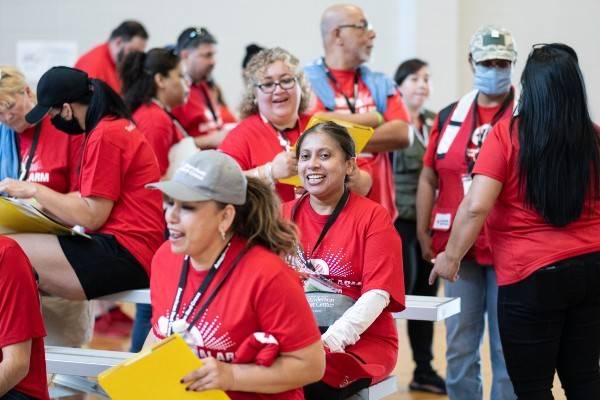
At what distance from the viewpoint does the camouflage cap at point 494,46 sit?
381cm

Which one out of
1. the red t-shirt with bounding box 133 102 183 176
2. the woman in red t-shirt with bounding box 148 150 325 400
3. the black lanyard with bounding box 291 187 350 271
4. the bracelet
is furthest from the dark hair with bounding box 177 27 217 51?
the woman in red t-shirt with bounding box 148 150 325 400

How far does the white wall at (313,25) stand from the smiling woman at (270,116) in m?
4.09

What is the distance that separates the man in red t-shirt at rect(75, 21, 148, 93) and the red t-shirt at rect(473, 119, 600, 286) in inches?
143

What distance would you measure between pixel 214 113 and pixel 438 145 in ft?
7.02

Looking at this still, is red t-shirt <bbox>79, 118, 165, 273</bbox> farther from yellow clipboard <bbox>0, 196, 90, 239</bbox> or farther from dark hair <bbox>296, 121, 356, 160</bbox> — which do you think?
dark hair <bbox>296, 121, 356, 160</bbox>

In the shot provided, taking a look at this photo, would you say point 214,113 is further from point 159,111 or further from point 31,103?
point 31,103

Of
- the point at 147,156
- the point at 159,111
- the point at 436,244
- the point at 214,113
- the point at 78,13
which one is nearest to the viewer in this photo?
the point at 147,156

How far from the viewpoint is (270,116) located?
3838 millimetres

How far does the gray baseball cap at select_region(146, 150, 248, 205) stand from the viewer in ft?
7.63

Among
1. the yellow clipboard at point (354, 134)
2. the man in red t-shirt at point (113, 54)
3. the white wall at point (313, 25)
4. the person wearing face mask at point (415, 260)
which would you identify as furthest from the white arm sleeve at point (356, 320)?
the white wall at point (313, 25)

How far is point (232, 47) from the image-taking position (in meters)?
8.12

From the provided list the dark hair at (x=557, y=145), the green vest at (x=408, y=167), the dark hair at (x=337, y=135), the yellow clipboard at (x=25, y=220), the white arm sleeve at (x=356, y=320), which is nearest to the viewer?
the white arm sleeve at (x=356, y=320)

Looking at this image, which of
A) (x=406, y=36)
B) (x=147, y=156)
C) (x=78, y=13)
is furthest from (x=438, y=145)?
(x=78, y=13)

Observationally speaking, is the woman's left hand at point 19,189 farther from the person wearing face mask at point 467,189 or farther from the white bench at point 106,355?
the person wearing face mask at point 467,189
